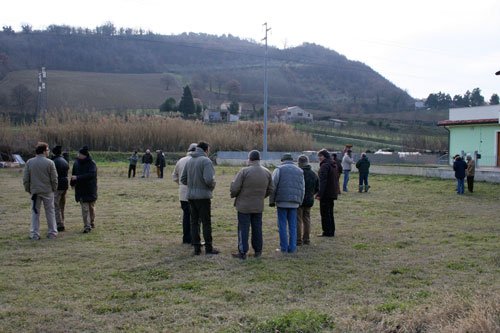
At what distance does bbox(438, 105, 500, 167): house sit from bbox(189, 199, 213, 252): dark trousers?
90.9 ft

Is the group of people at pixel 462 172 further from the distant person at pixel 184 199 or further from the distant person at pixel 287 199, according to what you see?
the distant person at pixel 184 199

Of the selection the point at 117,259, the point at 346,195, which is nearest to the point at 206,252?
the point at 117,259

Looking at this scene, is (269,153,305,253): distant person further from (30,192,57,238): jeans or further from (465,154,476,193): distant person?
(465,154,476,193): distant person

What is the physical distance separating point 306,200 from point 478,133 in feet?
92.1

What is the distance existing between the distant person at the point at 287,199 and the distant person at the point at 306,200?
2.12 feet

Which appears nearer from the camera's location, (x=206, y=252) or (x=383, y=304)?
(x=383, y=304)

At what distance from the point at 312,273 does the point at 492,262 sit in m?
2.88

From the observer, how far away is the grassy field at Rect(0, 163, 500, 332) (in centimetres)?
570

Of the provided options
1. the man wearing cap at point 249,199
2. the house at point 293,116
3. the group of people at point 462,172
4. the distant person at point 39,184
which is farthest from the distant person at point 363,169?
the house at point 293,116

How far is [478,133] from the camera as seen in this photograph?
115 ft

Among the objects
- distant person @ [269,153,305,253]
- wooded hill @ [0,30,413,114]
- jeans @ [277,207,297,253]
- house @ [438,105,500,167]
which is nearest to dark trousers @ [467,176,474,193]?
house @ [438,105,500,167]

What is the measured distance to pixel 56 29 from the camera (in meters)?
128

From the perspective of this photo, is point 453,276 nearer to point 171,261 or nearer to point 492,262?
point 492,262

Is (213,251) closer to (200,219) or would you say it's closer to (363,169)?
(200,219)
